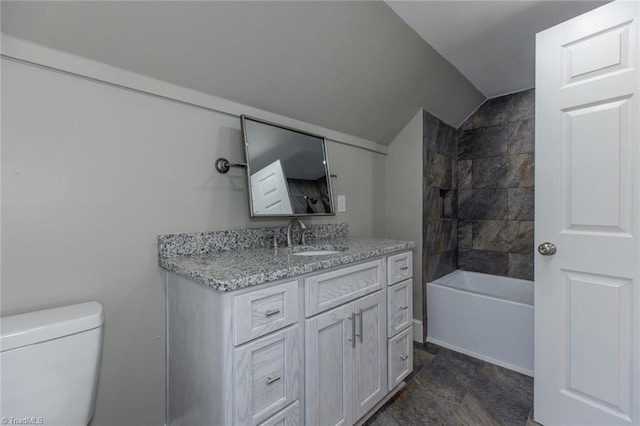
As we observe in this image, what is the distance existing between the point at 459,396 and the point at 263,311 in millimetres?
1472

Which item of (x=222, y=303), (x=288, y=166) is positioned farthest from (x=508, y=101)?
(x=222, y=303)

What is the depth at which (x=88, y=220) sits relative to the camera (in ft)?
3.58

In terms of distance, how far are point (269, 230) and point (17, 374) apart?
1076 millimetres

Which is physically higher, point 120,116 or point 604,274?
point 120,116

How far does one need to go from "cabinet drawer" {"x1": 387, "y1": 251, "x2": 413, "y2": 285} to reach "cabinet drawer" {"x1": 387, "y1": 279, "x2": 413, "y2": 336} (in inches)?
1.4

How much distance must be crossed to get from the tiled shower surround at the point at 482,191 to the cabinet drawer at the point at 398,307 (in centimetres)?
76

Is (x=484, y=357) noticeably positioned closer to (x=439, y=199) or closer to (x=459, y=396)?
(x=459, y=396)

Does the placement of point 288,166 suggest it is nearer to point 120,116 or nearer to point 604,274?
point 120,116

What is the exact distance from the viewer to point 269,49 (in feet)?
4.59

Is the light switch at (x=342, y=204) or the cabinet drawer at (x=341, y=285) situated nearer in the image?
the cabinet drawer at (x=341, y=285)

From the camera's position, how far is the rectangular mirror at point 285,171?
1.54 m

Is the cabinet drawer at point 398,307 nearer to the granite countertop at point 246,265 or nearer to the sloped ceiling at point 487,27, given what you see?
the granite countertop at point 246,265

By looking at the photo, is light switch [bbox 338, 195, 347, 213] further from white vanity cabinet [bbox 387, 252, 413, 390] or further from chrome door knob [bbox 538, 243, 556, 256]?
chrome door knob [bbox 538, 243, 556, 256]

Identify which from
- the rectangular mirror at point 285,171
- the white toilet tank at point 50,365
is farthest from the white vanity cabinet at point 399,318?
the white toilet tank at point 50,365
